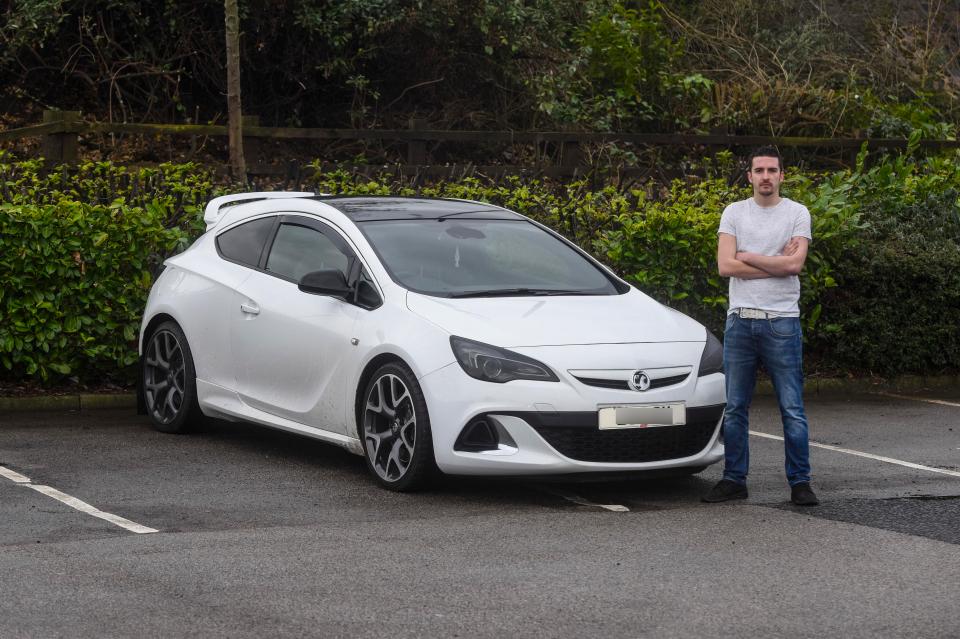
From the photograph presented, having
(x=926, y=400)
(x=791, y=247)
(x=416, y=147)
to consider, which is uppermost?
(x=416, y=147)

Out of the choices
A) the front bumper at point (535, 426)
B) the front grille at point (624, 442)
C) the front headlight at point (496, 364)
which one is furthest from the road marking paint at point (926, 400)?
the front headlight at point (496, 364)

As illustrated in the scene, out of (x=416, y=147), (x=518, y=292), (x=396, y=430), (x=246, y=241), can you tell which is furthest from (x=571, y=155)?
(x=396, y=430)

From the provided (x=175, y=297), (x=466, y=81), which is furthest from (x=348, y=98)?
(x=175, y=297)

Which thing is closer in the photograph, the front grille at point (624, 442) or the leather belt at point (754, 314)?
the front grille at point (624, 442)

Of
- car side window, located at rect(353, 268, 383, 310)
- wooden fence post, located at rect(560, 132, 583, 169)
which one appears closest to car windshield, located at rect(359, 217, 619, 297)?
car side window, located at rect(353, 268, 383, 310)

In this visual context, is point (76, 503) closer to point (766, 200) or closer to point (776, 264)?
point (776, 264)

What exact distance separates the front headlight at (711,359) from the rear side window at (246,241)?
2832 mm

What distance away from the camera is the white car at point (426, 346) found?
7.52 m

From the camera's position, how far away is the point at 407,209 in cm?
915

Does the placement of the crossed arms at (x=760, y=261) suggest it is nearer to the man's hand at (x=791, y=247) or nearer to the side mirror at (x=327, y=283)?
the man's hand at (x=791, y=247)

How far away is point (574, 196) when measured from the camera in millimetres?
12781

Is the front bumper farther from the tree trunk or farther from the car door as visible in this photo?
the tree trunk

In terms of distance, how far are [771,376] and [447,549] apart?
6.98ft

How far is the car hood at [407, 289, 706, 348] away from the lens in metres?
7.68
